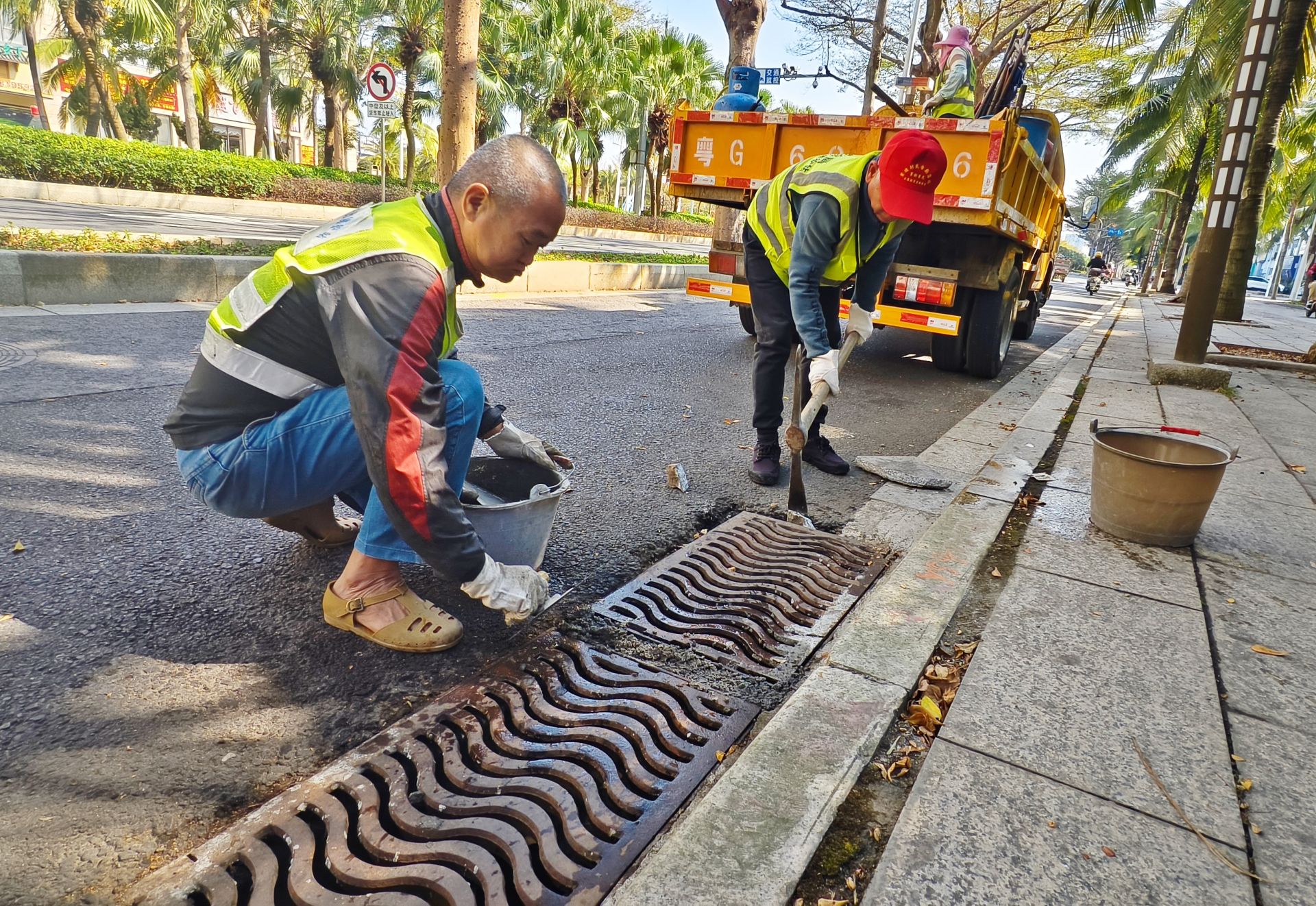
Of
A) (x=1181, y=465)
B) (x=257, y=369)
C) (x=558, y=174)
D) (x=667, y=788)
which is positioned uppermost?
(x=558, y=174)

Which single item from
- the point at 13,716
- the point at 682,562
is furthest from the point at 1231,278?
the point at 13,716

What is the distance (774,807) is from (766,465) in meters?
2.28

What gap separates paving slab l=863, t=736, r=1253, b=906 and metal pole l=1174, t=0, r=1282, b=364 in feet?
22.0

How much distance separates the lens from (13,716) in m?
1.64

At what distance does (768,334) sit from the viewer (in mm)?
3791

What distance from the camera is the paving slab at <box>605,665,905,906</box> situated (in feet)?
4.35

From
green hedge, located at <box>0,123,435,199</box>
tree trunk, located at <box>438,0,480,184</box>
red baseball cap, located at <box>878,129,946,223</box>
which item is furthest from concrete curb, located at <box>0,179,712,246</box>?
red baseball cap, located at <box>878,129,946,223</box>

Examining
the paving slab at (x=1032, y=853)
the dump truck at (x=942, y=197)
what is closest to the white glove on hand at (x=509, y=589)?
the paving slab at (x=1032, y=853)

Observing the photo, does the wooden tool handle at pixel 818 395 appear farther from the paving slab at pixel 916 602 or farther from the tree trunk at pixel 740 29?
the tree trunk at pixel 740 29

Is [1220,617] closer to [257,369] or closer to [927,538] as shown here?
[927,538]

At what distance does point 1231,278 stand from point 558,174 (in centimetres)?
1532

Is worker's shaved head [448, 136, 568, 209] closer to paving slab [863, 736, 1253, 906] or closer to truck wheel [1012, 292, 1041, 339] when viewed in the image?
paving slab [863, 736, 1253, 906]

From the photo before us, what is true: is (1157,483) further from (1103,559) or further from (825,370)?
(825,370)

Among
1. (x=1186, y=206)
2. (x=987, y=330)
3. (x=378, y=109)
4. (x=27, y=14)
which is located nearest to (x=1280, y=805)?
(x=987, y=330)
